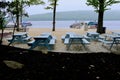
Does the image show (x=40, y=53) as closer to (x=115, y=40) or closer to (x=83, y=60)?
(x=83, y=60)

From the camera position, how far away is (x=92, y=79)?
5707mm

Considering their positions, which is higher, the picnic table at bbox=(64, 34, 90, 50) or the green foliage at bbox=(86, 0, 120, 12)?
the green foliage at bbox=(86, 0, 120, 12)

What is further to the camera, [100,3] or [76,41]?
[100,3]

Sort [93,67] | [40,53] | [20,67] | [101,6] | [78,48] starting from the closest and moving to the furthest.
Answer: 1. [20,67]
2. [93,67]
3. [40,53]
4. [78,48]
5. [101,6]

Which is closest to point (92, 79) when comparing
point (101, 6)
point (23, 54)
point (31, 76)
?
point (31, 76)

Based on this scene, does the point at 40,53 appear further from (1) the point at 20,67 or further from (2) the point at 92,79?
(2) the point at 92,79

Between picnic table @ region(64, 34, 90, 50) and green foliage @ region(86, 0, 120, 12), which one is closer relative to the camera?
picnic table @ region(64, 34, 90, 50)

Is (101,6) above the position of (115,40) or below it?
above

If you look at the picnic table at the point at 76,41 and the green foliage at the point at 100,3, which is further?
the green foliage at the point at 100,3

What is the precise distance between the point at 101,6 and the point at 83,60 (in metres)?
15.4

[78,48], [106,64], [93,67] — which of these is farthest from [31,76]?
[78,48]

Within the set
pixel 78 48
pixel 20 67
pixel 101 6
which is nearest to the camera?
pixel 20 67

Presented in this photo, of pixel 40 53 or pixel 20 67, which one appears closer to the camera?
pixel 20 67

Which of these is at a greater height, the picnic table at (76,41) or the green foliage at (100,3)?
the green foliage at (100,3)
